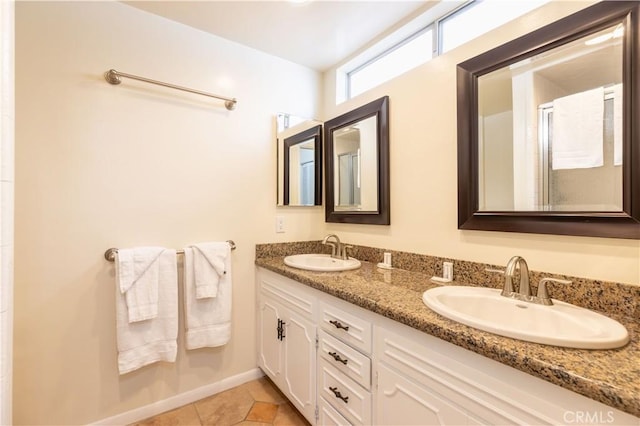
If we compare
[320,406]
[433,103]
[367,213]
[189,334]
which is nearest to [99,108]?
[189,334]

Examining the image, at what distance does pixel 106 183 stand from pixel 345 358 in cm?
153

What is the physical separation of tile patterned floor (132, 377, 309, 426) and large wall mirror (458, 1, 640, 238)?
1499 mm

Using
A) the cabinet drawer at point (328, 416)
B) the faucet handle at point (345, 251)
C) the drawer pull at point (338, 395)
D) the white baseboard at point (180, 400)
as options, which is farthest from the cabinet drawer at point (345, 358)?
the white baseboard at point (180, 400)

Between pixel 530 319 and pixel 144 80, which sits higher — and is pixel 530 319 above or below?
below

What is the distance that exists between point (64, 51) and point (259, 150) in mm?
1123

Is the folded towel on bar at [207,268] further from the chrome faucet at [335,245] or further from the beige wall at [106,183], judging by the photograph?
the chrome faucet at [335,245]

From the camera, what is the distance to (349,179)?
2082mm

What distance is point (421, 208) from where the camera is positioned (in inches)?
63.4

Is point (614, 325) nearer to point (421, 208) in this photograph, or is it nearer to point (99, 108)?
point (421, 208)

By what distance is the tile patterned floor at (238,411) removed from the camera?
1628 millimetres

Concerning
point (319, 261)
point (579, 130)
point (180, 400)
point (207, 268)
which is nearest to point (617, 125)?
point (579, 130)

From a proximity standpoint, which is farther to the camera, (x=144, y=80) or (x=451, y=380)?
(x=144, y=80)

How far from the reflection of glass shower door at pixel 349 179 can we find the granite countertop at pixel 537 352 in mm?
882

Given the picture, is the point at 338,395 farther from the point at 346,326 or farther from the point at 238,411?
the point at 238,411
